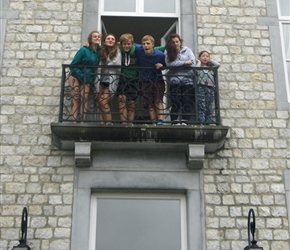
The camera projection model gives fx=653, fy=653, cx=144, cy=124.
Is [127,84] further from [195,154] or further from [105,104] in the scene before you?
[195,154]

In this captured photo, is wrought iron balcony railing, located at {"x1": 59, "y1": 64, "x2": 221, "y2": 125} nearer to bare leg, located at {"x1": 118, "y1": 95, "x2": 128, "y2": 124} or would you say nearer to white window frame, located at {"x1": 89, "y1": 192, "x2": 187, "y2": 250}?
bare leg, located at {"x1": 118, "y1": 95, "x2": 128, "y2": 124}

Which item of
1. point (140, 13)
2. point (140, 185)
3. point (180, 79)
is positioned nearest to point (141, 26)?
point (140, 13)

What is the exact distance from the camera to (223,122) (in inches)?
348

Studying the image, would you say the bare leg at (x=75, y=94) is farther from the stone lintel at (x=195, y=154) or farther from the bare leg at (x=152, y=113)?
the stone lintel at (x=195, y=154)

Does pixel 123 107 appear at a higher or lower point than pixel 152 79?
lower

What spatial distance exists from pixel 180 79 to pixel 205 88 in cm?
36

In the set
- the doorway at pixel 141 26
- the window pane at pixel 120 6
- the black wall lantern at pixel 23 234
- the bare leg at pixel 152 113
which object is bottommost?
the black wall lantern at pixel 23 234

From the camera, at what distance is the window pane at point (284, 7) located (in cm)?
979

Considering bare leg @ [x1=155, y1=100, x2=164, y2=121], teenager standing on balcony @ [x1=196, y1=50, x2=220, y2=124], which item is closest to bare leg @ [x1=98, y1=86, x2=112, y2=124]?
bare leg @ [x1=155, y1=100, x2=164, y2=121]

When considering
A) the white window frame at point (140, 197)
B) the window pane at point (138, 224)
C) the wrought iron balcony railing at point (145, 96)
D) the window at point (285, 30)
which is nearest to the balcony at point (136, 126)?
the wrought iron balcony railing at point (145, 96)

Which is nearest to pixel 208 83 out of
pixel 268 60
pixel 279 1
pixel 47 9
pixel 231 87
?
pixel 231 87

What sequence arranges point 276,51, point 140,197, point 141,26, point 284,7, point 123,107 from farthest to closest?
1. point 141,26
2. point 284,7
3. point 276,51
4. point 123,107
5. point 140,197

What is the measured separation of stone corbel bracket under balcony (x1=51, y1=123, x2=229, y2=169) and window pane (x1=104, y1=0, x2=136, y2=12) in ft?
8.01

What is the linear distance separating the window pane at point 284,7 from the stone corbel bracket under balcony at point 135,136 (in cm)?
251
